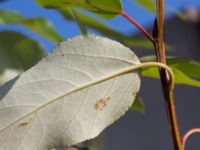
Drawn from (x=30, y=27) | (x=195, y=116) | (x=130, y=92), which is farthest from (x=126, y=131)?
(x=130, y=92)

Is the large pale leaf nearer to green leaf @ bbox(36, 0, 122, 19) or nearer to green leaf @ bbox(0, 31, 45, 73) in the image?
green leaf @ bbox(36, 0, 122, 19)

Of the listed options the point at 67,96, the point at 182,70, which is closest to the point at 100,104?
the point at 67,96

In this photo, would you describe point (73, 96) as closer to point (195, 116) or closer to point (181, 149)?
point (181, 149)

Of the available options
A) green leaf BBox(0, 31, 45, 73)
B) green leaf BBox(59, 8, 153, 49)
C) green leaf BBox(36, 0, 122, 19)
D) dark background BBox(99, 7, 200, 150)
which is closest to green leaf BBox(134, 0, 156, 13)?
green leaf BBox(59, 8, 153, 49)

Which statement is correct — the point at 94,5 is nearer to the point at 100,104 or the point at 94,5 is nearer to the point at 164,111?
the point at 100,104

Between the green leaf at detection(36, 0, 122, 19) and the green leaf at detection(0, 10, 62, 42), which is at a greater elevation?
the green leaf at detection(0, 10, 62, 42)

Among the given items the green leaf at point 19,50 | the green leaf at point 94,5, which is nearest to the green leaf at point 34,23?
the green leaf at point 19,50

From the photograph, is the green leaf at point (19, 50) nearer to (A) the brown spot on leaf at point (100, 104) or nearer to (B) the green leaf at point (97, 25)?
(B) the green leaf at point (97, 25)
